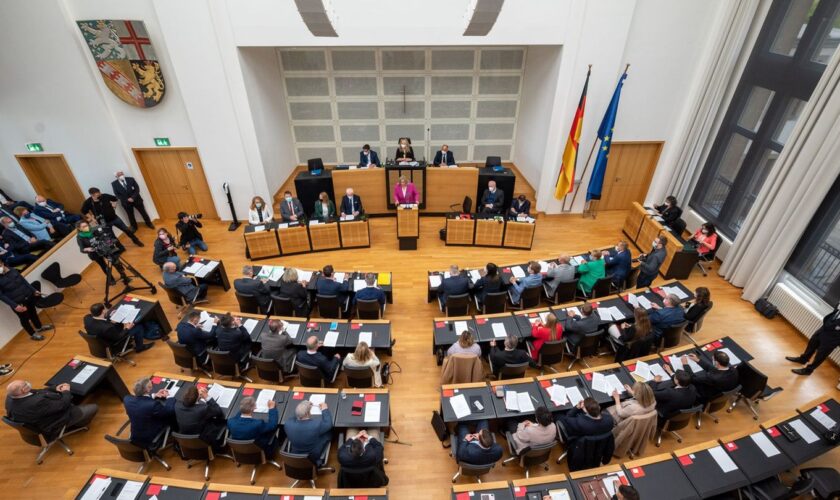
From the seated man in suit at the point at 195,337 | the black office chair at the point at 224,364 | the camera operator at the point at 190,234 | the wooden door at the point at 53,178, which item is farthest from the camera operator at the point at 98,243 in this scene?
the black office chair at the point at 224,364

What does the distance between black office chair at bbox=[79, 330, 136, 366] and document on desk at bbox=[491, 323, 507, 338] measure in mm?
6363

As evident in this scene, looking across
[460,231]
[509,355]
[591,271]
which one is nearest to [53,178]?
[460,231]

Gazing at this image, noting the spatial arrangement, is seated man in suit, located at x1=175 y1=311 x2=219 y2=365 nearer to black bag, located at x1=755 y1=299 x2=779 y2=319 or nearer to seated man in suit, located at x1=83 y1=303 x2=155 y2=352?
seated man in suit, located at x1=83 y1=303 x2=155 y2=352

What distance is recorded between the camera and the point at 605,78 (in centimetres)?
1038

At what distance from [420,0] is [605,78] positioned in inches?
192

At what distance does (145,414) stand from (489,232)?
25.4 ft

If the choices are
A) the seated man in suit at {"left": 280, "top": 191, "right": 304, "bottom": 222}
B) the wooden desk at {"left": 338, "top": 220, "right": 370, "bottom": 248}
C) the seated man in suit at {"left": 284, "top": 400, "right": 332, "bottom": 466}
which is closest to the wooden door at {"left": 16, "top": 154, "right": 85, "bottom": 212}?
the seated man in suit at {"left": 280, "top": 191, "right": 304, "bottom": 222}

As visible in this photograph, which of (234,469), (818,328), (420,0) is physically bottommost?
(234,469)

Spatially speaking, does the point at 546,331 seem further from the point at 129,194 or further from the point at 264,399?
the point at 129,194

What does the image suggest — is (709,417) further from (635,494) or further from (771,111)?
(771,111)

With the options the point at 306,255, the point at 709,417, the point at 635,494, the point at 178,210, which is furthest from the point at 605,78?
the point at 178,210

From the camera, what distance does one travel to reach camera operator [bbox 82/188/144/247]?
10070mm

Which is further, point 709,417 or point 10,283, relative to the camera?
point 10,283

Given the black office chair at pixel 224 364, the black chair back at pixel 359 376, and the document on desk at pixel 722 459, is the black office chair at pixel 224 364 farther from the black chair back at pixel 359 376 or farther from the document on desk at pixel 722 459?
the document on desk at pixel 722 459
